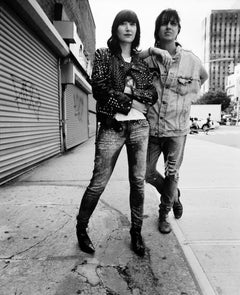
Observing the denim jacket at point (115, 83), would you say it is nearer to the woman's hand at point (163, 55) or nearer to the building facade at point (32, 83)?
the woman's hand at point (163, 55)

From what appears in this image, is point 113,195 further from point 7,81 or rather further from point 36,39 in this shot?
point 36,39

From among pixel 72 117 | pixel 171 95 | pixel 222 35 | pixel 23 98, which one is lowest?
pixel 72 117

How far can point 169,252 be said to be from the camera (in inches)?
93.4

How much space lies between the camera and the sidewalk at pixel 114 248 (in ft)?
6.23

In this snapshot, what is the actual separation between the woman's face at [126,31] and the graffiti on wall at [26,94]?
3.75 meters

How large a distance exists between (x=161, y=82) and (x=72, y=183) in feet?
9.74

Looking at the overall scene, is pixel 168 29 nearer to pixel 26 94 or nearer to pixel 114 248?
pixel 114 248

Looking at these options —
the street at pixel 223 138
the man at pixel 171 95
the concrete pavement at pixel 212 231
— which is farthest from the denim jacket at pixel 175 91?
the street at pixel 223 138

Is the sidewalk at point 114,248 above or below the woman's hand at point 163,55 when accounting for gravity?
below

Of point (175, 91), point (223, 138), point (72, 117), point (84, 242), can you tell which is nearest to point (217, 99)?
point (223, 138)

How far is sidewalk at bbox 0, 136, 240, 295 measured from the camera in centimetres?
190

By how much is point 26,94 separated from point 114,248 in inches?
186

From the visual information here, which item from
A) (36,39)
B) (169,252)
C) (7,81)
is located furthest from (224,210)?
(36,39)

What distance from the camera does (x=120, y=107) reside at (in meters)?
2.11
